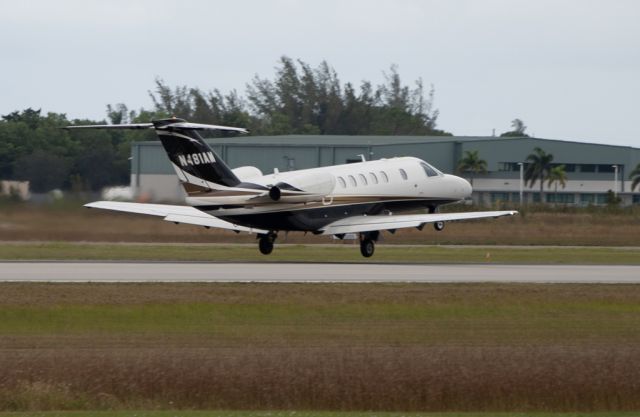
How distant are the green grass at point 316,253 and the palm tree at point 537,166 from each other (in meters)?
45.7

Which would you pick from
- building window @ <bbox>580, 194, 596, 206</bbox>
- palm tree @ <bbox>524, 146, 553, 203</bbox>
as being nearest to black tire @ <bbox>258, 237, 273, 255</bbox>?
palm tree @ <bbox>524, 146, 553, 203</bbox>

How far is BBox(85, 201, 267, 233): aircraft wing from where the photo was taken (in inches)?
1742

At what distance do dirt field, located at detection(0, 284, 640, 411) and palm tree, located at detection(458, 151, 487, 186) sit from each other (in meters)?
62.3

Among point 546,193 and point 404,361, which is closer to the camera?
point 404,361

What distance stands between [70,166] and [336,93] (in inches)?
3717

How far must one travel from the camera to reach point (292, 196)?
42.7 m

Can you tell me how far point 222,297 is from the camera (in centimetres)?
2880

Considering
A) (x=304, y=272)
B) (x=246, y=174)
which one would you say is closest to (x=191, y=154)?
(x=246, y=174)

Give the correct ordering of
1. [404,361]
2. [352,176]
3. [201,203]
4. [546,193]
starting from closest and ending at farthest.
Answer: [404,361] < [201,203] < [352,176] < [546,193]

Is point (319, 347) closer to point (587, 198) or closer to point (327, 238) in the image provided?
point (327, 238)

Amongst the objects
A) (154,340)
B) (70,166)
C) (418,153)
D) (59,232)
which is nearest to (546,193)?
(418,153)

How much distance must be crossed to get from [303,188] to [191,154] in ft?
14.6

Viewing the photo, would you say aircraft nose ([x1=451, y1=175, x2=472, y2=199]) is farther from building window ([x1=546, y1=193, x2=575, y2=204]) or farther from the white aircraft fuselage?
building window ([x1=546, y1=193, x2=575, y2=204])

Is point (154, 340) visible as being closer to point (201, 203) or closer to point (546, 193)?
point (201, 203)
